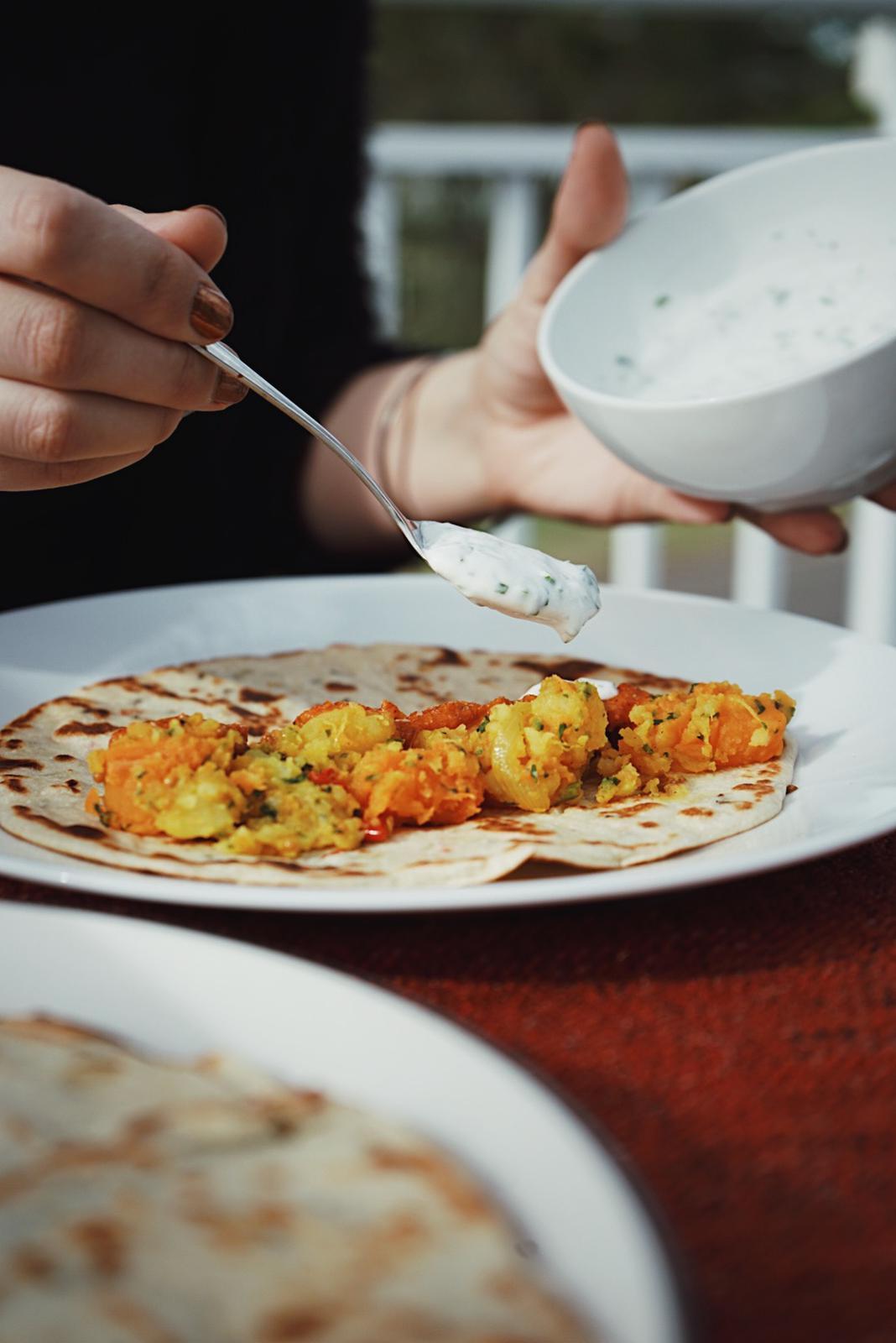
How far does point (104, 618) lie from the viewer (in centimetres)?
187

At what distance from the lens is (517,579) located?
1476 millimetres

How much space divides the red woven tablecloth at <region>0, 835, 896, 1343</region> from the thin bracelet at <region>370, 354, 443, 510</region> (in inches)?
72.6

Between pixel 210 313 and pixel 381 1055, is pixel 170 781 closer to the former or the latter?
pixel 210 313

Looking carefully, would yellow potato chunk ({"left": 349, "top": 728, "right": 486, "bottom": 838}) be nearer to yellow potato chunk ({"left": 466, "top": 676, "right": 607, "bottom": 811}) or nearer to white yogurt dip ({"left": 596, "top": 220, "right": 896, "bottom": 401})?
yellow potato chunk ({"left": 466, "top": 676, "right": 607, "bottom": 811})

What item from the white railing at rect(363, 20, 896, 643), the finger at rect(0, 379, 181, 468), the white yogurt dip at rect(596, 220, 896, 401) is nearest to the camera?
the finger at rect(0, 379, 181, 468)

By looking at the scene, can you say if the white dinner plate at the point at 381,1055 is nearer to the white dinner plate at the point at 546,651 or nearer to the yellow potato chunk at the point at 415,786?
the white dinner plate at the point at 546,651

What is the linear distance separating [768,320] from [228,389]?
931 millimetres

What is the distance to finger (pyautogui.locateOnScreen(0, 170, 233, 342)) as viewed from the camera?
49.3 inches

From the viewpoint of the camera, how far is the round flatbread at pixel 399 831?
1175 millimetres

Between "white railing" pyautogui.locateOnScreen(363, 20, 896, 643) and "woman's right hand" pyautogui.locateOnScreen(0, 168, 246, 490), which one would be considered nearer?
"woman's right hand" pyautogui.locateOnScreen(0, 168, 246, 490)

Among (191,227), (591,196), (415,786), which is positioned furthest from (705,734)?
(591,196)

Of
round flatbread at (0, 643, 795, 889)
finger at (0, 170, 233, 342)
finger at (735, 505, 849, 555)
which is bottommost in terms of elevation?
round flatbread at (0, 643, 795, 889)

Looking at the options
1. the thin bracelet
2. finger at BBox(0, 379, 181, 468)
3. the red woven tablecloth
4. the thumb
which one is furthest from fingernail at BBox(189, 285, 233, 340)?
the thin bracelet

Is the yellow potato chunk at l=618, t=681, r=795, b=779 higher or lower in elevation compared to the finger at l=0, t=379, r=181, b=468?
lower
